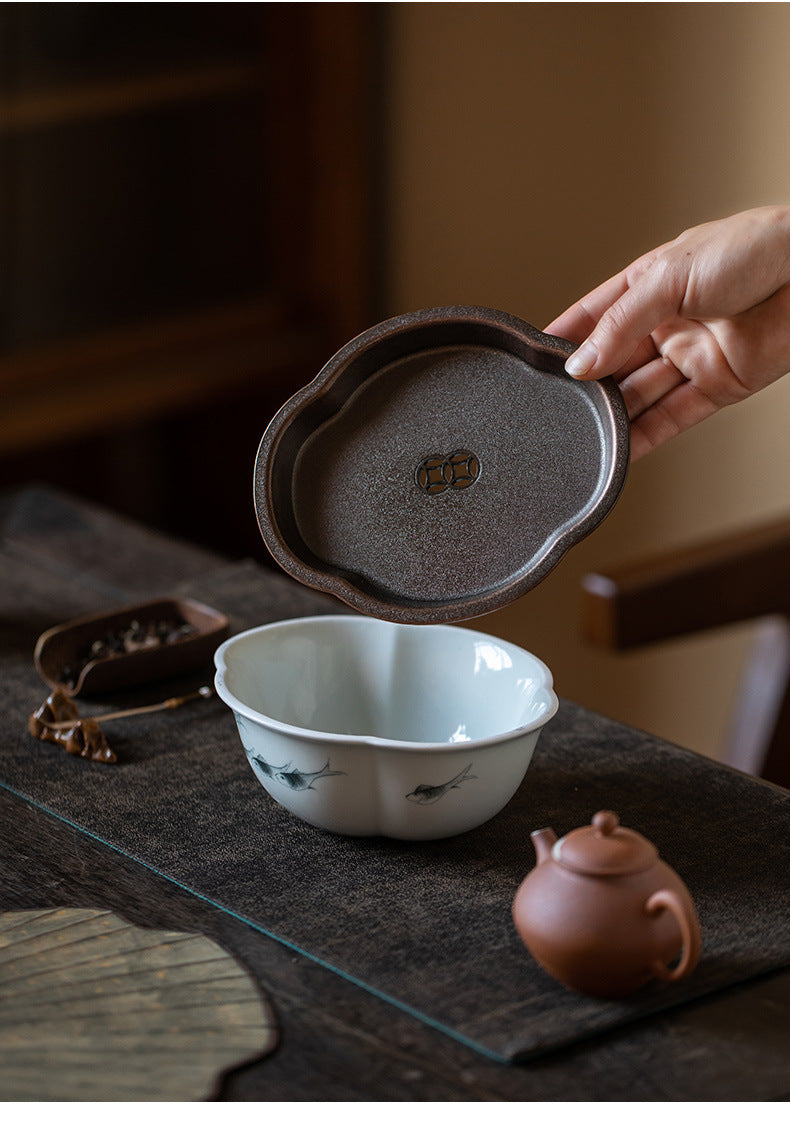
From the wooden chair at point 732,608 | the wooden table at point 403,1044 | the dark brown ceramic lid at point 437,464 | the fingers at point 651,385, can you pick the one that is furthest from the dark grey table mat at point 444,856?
the wooden chair at point 732,608

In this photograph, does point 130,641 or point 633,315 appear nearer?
point 633,315

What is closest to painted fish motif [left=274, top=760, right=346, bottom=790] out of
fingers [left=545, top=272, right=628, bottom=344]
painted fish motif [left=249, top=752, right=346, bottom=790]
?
painted fish motif [left=249, top=752, right=346, bottom=790]

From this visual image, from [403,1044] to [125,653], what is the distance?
2.10 ft

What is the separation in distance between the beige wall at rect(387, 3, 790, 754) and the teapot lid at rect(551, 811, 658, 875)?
175 centimetres

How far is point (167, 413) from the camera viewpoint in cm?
293

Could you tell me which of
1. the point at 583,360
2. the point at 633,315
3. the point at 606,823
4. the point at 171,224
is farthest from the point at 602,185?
the point at 606,823

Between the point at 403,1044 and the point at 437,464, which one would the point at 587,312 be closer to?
the point at 437,464

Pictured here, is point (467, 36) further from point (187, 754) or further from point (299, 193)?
point (187, 754)

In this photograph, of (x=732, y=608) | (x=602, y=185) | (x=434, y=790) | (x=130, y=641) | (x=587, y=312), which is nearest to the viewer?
(x=434, y=790)

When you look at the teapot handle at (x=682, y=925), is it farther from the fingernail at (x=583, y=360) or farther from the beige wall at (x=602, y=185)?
the beige wall at (x=602, y=185)

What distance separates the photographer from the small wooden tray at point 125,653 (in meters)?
1.34

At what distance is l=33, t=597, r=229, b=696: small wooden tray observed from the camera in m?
1.34

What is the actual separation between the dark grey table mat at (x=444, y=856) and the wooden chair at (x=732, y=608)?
44cm

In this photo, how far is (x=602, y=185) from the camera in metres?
2.74
